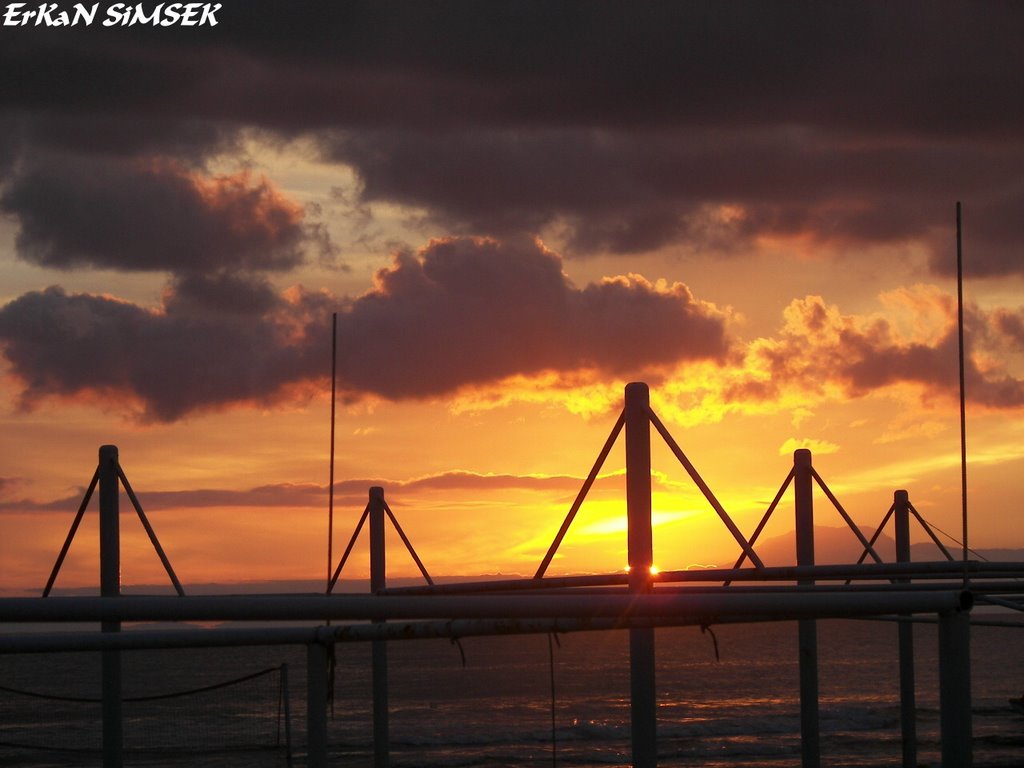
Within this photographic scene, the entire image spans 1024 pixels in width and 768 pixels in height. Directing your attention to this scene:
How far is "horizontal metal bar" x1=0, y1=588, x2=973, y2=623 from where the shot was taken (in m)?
5.82

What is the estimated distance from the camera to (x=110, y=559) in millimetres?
14523

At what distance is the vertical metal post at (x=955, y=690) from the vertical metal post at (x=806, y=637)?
1005 cm

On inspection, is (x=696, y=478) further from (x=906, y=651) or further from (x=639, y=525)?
(x=906, y=651)

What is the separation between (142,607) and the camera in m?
5.88

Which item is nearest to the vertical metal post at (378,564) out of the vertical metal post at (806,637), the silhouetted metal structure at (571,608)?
the silhouetted metal structure at (571,608)

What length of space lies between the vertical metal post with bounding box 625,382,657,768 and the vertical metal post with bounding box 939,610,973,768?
579 centimetres

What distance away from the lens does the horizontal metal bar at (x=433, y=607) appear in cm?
582

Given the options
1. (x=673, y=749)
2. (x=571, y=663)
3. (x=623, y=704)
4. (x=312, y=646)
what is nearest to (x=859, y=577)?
(x=312, y=646)

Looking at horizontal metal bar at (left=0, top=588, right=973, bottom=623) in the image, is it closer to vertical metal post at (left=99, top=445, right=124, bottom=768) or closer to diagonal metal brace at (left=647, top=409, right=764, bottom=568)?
diagonal metal brace at (left=647, top=409, right=764, bottom=568)

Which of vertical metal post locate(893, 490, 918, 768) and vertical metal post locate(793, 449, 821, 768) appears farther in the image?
vertical metal post locate(893, 490, 918, 768)

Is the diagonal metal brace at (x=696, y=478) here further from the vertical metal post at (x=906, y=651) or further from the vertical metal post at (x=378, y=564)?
the vertical metal post at (x=906, y=651)

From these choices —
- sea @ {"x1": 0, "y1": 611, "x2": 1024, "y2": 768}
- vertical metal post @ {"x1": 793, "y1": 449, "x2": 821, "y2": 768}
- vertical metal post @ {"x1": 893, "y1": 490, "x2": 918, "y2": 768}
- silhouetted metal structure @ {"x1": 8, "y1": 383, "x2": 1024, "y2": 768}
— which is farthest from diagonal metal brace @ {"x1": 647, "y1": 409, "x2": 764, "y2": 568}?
vertical metal post @ {"x1": 893, "y1": 490, "x2": 918, "y2": 768}

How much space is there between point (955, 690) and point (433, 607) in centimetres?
260

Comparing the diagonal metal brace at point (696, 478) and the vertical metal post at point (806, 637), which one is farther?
the vertical metal post at point (806, 637)
